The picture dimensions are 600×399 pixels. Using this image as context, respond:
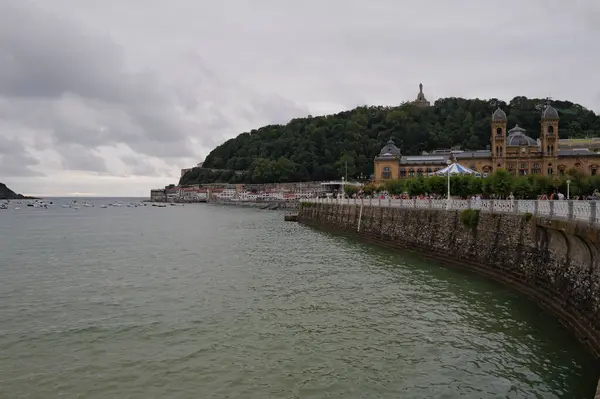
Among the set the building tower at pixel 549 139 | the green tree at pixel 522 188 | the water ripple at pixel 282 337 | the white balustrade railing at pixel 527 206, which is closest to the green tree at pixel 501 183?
the green tree at pixel 522 188

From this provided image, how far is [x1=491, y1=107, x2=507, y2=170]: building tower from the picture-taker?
99438mm

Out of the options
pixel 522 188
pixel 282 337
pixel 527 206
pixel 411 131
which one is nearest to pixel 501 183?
pixel 522 188

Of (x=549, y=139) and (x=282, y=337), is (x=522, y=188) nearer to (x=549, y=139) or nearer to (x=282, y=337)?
(x=282, y=337)

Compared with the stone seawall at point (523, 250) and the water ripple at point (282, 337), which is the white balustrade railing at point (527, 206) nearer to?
the stone seawall at point (523, 250)

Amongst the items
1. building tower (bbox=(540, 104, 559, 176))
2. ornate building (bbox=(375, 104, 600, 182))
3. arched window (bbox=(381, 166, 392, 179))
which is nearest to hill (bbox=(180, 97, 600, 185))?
arched window (bbox=(381, 166, 392, 179))

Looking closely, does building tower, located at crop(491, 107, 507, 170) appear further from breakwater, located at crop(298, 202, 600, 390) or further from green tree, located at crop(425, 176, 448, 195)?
breakwater, located at crop(298, 202, 600, 390)

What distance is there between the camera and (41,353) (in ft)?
41.9

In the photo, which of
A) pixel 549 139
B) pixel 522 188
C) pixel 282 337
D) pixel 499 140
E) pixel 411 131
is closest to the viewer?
pixel 282 337

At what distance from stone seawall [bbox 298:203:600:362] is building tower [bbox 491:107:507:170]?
7225 cm

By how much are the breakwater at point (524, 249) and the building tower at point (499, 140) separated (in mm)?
72282

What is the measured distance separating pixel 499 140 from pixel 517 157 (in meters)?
4.97

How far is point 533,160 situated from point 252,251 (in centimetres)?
8119

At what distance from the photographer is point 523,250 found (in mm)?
18797

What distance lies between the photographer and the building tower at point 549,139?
93.4 m
